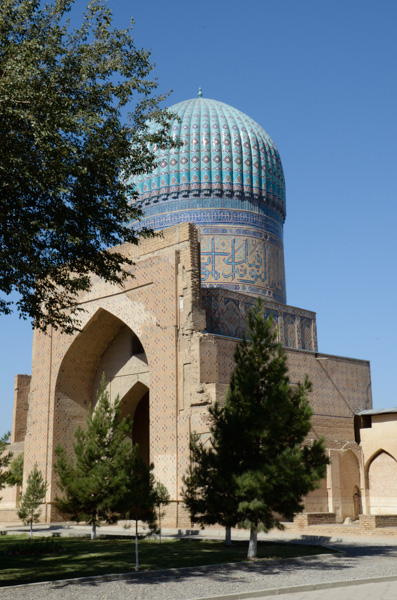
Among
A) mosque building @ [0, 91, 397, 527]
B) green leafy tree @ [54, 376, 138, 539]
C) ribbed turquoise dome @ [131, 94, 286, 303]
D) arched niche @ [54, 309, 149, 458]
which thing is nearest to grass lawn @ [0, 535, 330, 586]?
green leafy tree @ [54, 376, 138, 539]

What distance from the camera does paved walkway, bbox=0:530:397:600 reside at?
649cm

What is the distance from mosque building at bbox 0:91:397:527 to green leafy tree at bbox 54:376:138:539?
6.72 ft

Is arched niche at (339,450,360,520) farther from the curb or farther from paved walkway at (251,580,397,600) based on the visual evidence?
paved walkway at (251,580,397,600)

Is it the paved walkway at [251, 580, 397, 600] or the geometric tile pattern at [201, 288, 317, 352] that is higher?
the geometric tile pattern at [201, 288, 317, 352]

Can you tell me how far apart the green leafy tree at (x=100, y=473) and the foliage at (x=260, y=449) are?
12.4ft

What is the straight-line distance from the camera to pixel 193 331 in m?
16.4

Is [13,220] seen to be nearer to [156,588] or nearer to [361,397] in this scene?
[156,588]

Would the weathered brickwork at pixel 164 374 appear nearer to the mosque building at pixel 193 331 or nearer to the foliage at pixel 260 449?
the mosque building at pixel 193 331

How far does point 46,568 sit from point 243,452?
10.4 feet

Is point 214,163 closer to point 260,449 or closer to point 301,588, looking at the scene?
point 260,449

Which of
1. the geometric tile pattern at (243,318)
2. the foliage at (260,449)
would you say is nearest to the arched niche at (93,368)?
the geometric tile pattern at (243,318)

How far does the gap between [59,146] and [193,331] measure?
925 cm

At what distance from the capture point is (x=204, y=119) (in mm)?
23156

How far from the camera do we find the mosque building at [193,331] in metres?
16.4
